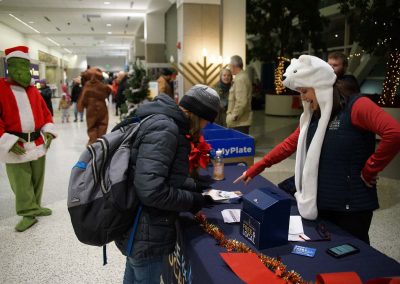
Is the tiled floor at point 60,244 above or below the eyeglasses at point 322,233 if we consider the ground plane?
below

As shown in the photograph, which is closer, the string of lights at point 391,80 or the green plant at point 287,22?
the string of lights at point 391,80

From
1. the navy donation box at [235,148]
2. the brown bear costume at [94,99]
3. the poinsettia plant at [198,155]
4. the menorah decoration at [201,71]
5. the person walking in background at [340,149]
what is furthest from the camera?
the menorah decoration at [201,71]

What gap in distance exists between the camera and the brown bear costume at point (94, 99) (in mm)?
5812

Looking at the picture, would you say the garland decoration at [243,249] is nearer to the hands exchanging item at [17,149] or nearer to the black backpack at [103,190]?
the black backpack at [103,190]

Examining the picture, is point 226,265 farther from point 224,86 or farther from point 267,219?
point 224,86

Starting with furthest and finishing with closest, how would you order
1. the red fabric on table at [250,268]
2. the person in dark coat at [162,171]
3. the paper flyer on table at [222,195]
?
1. the paper flyer on table at [222,195]
2. the person in dark coat at [162,171]
3. the red fabric on table at [250,268]

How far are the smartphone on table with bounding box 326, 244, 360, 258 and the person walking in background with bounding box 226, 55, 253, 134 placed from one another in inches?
156

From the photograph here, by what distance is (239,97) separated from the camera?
5.28 m

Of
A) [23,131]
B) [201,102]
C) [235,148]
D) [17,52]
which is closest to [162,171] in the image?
[201,102]

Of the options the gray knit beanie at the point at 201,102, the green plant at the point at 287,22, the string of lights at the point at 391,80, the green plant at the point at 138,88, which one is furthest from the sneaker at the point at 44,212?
the green plant at the point at 287,22

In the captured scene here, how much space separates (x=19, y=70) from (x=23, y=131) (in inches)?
21.5

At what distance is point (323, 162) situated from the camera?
1.72 meters

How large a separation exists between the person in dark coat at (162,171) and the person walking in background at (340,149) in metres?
0.49

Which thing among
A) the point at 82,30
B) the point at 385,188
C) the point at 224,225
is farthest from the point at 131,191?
the point at 82,30
